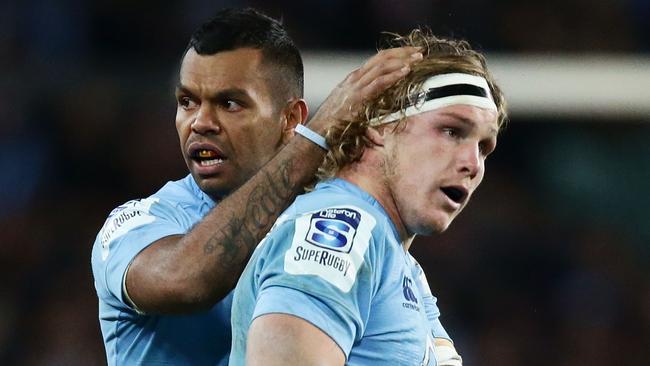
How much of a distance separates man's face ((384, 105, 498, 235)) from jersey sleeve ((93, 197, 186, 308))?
880mm

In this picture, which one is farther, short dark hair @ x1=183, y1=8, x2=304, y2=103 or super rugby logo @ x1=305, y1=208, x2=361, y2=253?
short dark hair @ x1=183, y1=8, x2=304, y2=103

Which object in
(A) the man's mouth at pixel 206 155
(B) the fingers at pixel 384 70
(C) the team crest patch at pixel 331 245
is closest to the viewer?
(C) the team crest patch at pixel 331 245

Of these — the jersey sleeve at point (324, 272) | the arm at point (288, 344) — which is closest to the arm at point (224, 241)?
the jersey sleeve at point (324, 272)

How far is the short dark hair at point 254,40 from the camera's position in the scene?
390 cm

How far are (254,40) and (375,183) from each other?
107cm

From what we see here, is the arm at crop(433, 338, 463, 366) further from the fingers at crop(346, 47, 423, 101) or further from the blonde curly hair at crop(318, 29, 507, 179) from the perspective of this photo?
the fingers at crop(346, 47, 423, 101)

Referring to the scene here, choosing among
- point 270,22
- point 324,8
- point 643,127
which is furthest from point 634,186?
point 270,22

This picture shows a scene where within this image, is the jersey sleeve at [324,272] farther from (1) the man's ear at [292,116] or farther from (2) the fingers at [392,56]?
(1) the man's ear at [292,116]

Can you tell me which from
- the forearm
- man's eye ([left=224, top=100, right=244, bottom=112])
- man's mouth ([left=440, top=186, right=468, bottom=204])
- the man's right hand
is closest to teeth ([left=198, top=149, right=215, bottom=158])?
man's eye ([left=224, top=100, right=244, bottom=112])

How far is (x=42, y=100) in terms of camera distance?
866 cm

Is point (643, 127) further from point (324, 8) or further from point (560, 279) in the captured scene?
point (324, 8)

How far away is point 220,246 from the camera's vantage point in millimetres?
3459

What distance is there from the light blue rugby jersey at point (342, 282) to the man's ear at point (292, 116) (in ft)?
3.42

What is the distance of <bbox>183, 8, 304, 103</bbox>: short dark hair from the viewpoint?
153 inches
